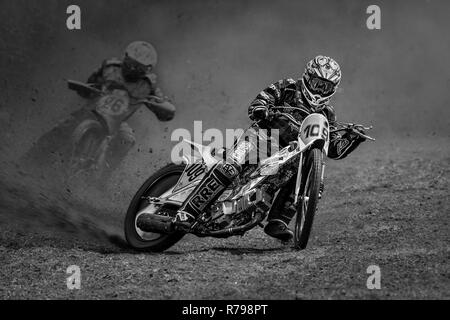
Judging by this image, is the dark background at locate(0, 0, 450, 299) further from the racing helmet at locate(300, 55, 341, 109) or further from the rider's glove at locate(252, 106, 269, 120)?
the racing helmet at locate(300, 55, 341, 109)

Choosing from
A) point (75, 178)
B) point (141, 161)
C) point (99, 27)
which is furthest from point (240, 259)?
point (99, 27)

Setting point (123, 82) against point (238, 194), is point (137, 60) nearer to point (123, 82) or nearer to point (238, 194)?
point (123, 82)

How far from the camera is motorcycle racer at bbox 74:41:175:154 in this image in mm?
12656

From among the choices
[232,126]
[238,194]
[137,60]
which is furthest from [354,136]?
[232,126]

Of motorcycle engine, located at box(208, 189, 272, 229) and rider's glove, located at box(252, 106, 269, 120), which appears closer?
rider's glove, located at box(252, 106, 269, 120)

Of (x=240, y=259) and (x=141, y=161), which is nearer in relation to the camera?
(x=240, y=259)

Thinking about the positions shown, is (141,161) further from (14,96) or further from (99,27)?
(99,27)

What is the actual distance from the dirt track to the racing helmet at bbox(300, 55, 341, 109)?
5.08ft

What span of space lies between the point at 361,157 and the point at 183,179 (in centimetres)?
711

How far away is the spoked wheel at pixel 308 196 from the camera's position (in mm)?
7133

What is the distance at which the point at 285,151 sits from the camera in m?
7.70

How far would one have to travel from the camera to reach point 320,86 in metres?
7.85

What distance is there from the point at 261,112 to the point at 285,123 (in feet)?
1.21

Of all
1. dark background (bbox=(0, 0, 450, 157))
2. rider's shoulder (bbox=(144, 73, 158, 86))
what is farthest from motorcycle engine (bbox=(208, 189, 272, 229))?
dark background (bbox=(0, 0, 450, 157))
